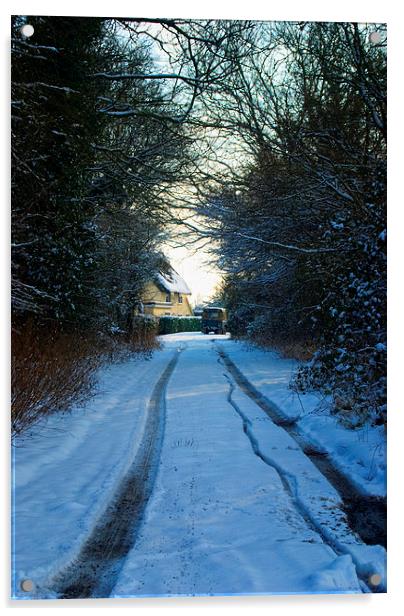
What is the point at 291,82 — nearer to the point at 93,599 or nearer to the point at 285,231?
the point at 285,231

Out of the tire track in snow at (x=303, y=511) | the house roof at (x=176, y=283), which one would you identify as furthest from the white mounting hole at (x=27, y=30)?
the tire track in snow at (x=303, y=511)

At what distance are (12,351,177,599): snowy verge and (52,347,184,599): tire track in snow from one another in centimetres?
5

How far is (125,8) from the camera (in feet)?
13.4

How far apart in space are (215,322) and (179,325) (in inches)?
66.6

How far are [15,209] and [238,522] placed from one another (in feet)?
9.42

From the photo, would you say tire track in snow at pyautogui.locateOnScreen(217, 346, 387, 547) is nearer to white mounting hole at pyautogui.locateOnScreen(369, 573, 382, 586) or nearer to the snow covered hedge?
white mounting hole at pyautogui.locateOnScreen(369, 573, 382, 586)

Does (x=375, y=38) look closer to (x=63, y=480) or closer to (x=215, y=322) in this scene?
(x=63, y=480)

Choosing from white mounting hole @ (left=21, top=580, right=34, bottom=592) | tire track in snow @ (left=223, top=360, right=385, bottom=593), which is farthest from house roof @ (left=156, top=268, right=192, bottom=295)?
white mounting hole @ (left=21, top=580, right=34, bottom=592)

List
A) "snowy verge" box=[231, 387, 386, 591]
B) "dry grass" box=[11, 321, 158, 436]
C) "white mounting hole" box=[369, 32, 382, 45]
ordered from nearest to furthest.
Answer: "snowy verge" box=[231, 387, 386, 591] → "white mounting hole" box=[369, 32, 382, 45] → "dry grass" box=[11, 321, 158, 436]

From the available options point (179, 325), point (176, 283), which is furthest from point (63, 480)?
point (179, 325)

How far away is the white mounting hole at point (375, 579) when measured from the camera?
296 centimetres

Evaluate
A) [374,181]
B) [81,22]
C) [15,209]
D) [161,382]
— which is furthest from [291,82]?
[161,382]

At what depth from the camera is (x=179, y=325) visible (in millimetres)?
20547

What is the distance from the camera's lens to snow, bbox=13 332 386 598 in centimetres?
281
